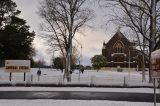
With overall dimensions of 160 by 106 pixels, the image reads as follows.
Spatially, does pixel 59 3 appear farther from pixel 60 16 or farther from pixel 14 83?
pixel 14 83

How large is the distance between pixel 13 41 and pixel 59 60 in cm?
3528

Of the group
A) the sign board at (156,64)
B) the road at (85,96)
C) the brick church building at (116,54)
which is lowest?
the road at (85,96)

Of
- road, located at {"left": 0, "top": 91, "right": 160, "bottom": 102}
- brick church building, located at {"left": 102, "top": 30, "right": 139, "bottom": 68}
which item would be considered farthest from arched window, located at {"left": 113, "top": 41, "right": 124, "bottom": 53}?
road, located at {"left": 0, "top": 91, "right": 160, "bottom": 102}

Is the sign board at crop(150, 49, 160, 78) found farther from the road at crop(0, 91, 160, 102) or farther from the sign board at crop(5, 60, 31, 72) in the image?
the sign board at crop(5, 60, 31, 72)

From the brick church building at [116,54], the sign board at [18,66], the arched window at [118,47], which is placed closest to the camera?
the sign board at [18,66]

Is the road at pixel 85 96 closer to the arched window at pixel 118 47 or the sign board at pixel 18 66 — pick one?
the sign board at pixel 18 66

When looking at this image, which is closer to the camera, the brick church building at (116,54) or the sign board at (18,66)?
the sign board at (18,66)

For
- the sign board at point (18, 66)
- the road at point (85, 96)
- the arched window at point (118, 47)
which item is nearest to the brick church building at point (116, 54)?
the arched window at point (118, 47)

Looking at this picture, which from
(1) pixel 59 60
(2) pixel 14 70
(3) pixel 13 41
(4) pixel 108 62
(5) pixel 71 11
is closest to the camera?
(2) pixel 14 70

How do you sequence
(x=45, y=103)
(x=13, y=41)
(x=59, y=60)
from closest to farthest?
1. (x=45, y=103)
2. (x=13, y=41)
3. (x=59, y=60)

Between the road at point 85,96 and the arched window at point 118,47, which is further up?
the arched window at point 118,47

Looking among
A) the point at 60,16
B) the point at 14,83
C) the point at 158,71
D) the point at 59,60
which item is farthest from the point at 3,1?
the point at 158,71

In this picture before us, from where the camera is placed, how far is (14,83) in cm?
3522

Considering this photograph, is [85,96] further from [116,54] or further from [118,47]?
[118,47]
